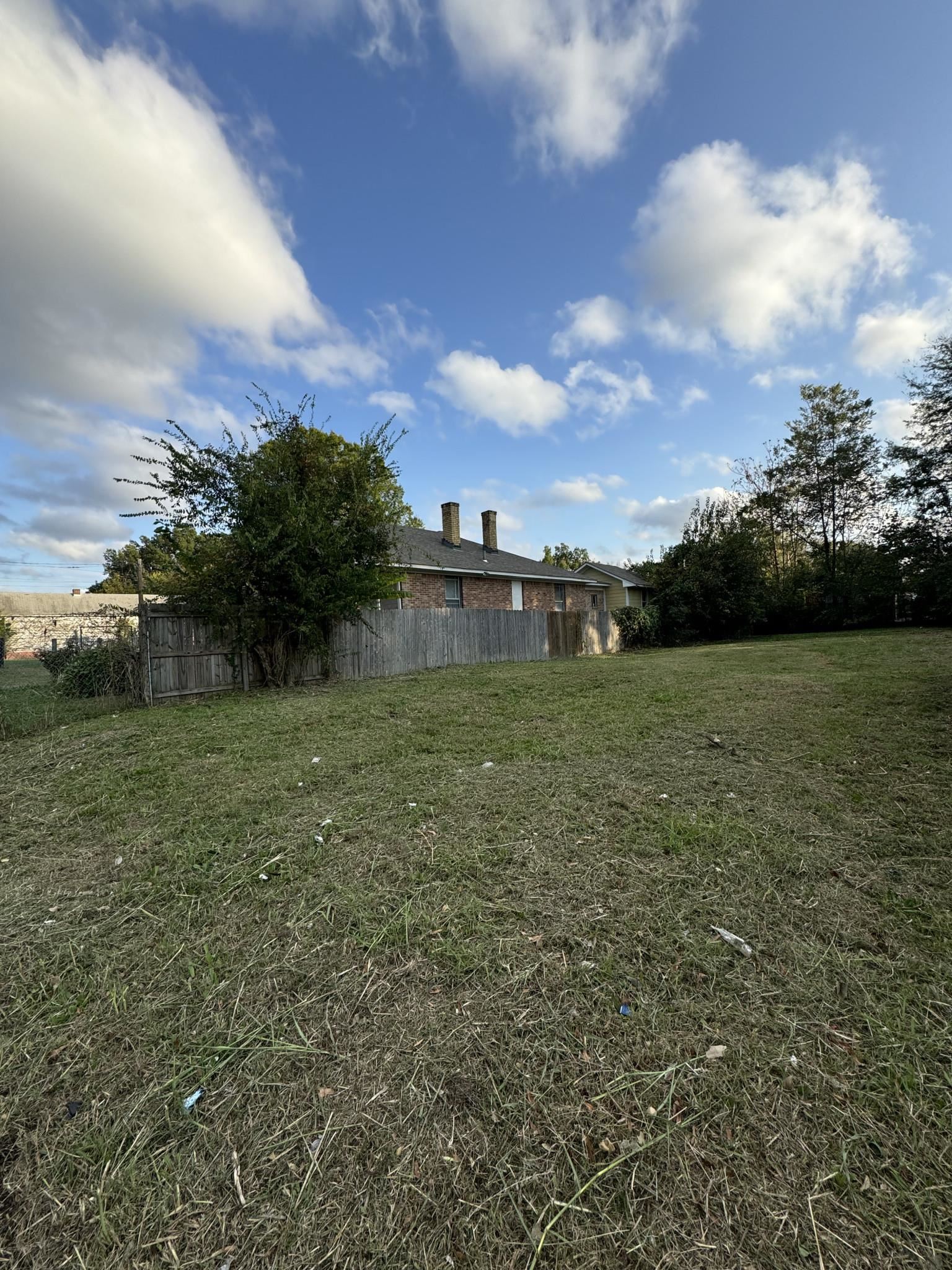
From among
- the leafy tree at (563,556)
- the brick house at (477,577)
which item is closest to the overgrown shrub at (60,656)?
the brick house at (477,577)

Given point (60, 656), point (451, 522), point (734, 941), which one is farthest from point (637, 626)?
point (734, 941)

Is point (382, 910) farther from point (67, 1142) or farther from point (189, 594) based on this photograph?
point (189, 594)

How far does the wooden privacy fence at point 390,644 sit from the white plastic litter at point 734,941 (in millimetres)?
8572

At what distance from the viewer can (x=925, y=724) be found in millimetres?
4691

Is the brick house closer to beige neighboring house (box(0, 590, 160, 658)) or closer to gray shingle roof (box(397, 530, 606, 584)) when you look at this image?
gray shingle roof (box(397, 530, 606, 584))

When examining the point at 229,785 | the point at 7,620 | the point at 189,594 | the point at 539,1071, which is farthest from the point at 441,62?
the point at 7,620

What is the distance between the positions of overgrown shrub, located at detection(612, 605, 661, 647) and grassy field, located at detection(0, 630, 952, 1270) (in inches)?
696

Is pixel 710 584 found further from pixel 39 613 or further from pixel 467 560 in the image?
pixel 39 613

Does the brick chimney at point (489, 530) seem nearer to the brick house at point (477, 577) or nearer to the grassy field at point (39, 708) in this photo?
the brick house at point (477, 577)

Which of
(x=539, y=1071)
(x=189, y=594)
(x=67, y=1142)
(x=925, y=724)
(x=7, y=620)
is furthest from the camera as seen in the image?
(x=7, y=620)

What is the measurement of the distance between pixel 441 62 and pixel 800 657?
39.4 feet

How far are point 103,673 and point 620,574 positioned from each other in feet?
79.3

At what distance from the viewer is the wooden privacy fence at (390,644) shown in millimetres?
8516

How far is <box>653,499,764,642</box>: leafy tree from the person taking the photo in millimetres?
22094
